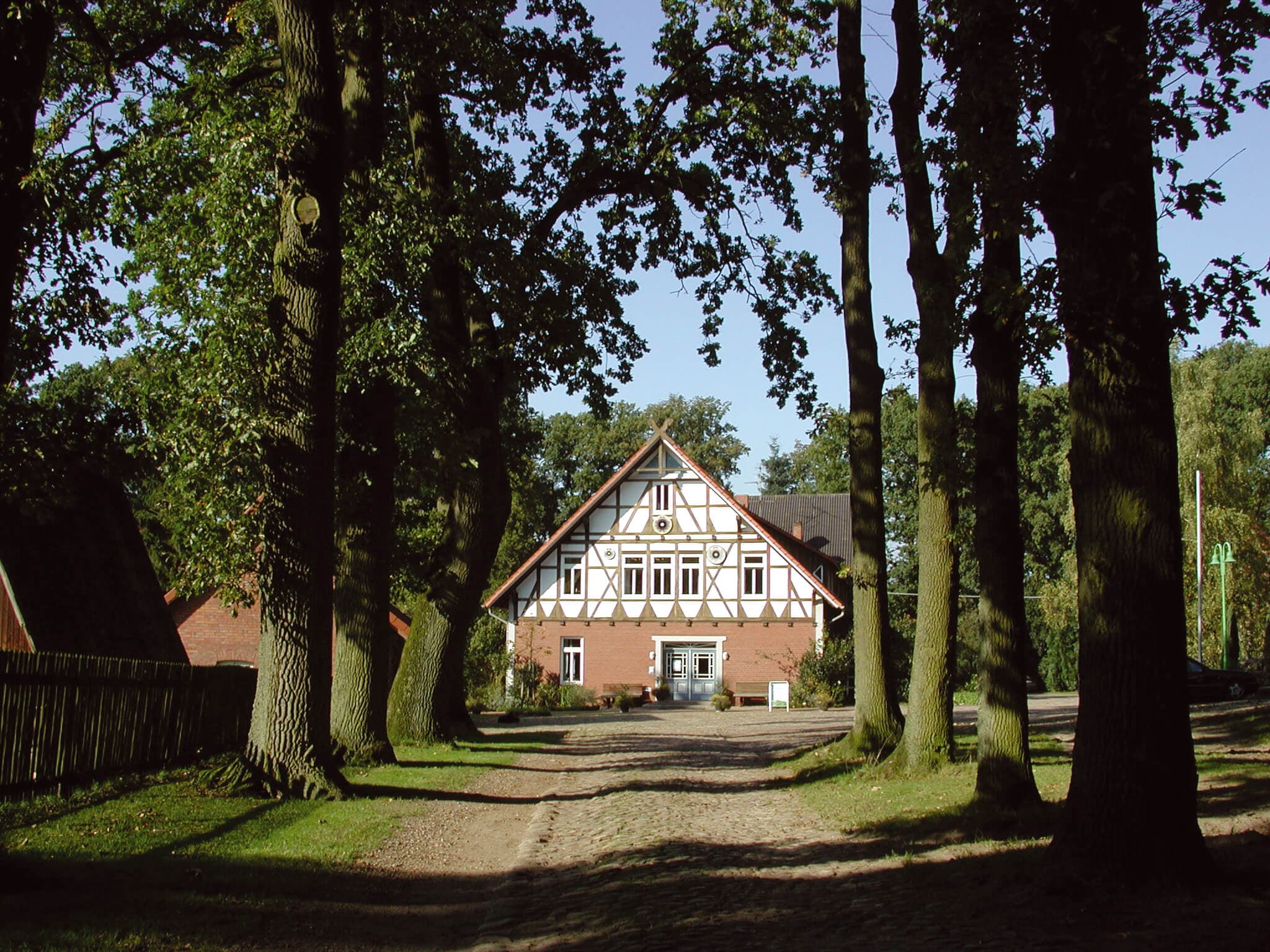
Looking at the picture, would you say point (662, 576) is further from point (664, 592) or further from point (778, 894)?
point (778, 894)

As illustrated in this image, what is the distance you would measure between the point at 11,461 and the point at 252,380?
2619 millimetres

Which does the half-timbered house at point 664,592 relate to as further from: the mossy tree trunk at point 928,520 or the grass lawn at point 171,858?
the grass lawn at point 171,858

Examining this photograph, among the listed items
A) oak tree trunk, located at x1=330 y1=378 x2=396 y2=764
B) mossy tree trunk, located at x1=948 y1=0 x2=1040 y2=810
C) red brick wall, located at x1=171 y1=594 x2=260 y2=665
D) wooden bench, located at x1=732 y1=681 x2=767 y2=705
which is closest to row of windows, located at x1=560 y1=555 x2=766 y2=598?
wooden bench, located at x1=732 y1=681 x2=767 y2=705

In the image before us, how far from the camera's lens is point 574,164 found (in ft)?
67.3

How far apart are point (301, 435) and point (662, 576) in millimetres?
37025

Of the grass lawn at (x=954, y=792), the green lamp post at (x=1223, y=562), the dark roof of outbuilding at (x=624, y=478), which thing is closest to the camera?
the grass lawn at (x=954, y=792)

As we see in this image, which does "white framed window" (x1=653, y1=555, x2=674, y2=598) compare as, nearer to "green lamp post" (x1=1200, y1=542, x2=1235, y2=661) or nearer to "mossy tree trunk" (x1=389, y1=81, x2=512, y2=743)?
"green lamp post" (x1=1200, y1=542, x2=1235, y2=661)

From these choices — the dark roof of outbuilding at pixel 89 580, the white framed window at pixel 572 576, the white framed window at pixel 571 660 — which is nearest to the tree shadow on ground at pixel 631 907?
the dark roof of outbuilding at pixel 89 580

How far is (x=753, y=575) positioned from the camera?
47.9 m

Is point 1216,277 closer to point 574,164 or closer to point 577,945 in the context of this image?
point 577,945

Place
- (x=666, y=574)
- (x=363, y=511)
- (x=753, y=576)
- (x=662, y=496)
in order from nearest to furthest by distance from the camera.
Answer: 1. (x=363, y=511)
2. (x=753, y=576)
3. (x=666, y=574)
4. (x=662, y=496)

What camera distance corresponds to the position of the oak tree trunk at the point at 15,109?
8.09 meters

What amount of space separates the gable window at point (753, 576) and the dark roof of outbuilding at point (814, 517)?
10.0 meters

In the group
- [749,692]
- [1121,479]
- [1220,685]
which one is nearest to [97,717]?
[1121,479]
